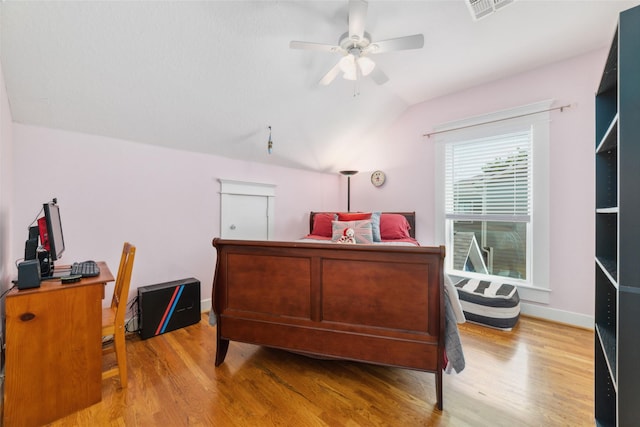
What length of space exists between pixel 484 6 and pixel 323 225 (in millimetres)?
2741

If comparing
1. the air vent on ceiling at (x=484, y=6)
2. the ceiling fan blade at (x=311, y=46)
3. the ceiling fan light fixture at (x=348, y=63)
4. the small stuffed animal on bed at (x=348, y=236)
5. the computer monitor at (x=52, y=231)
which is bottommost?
the small stuffed animal on bed at (x=348, y=236)

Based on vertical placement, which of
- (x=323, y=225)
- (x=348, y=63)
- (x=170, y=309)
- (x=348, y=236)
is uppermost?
(x=348, y=63)

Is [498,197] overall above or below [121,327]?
above

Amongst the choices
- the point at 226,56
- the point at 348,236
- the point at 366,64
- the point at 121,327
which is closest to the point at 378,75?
the point at 366,64

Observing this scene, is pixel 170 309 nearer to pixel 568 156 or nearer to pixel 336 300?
pixel 336 300

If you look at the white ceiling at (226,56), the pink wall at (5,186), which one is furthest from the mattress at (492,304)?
the pink wall at (5,186)

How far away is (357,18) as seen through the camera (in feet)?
5.52

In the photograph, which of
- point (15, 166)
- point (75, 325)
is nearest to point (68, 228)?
point (15, 166)

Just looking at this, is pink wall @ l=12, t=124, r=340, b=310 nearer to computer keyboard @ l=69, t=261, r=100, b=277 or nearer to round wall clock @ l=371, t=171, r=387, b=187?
computer keyboard @ l=69, t=261, r=100, b=277

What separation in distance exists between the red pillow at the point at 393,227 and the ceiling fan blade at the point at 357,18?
2.21 m

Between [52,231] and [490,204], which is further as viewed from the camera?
[490,204]

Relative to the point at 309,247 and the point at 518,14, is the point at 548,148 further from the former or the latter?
the point at 309,247

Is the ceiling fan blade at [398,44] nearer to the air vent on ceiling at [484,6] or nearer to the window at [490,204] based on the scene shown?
the air vent on ceiling at [484,6]

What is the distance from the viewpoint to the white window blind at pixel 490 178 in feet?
9.36
